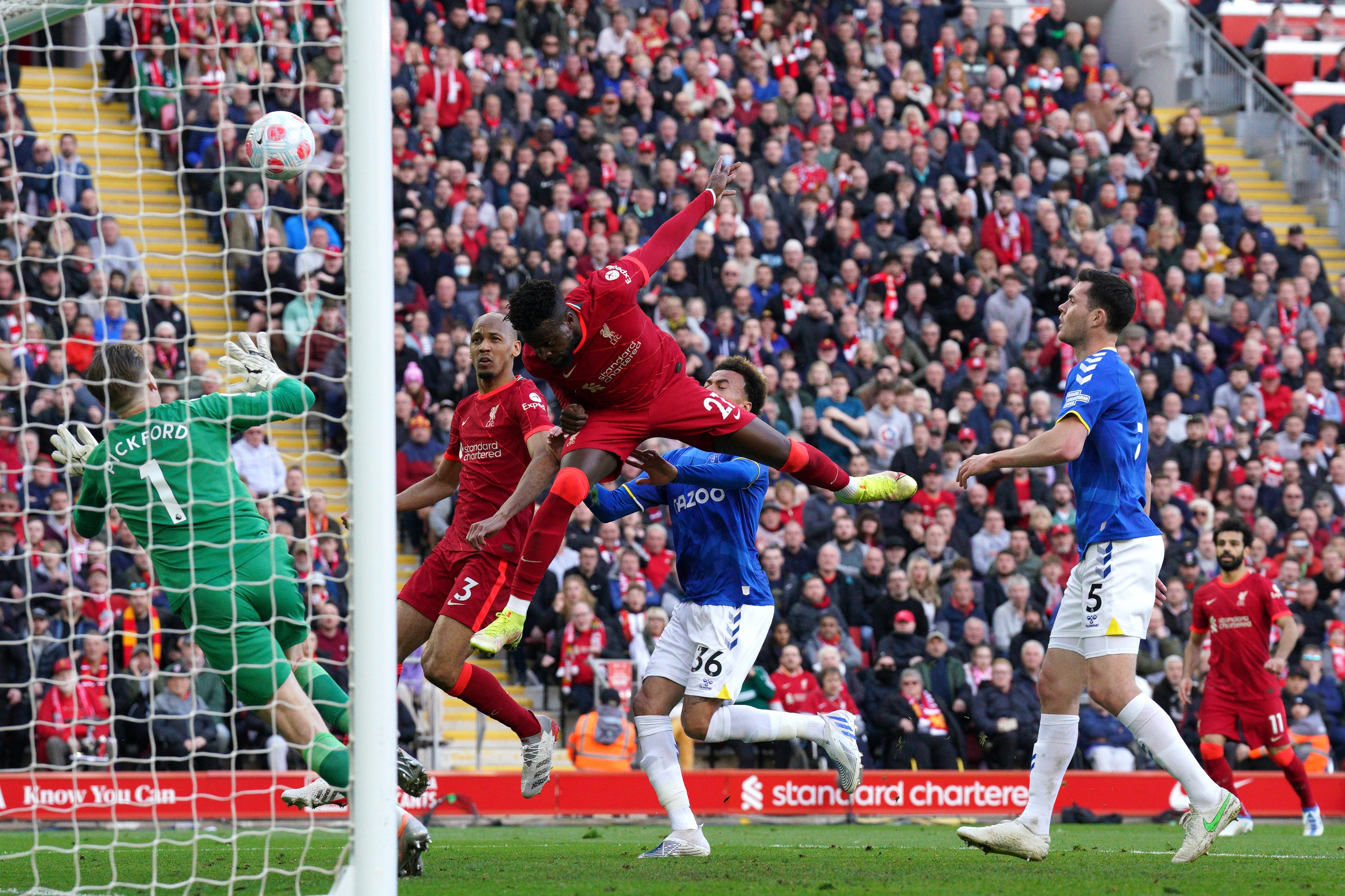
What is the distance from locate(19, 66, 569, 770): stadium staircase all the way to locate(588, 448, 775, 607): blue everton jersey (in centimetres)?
497

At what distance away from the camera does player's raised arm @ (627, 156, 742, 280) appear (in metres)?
7.80

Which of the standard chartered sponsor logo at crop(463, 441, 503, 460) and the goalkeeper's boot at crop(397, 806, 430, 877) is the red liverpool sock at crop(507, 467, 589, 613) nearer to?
the standard chartered sponsor logo at crop(463, 441, 503, 460)

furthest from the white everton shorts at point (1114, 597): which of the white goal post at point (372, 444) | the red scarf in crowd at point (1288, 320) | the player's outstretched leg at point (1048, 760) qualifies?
the red scarf in crowd at point (1288, 320)

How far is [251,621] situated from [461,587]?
135 centimetres

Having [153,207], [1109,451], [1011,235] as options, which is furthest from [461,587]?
[1011,235]

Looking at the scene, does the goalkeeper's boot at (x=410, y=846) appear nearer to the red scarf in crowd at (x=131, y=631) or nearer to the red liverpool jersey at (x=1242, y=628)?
the red scarf in crowd at (x=131, y=631)

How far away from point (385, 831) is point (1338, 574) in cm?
1264

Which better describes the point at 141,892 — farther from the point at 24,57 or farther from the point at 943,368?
the point at 24,57

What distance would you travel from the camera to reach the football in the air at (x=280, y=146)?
7.43m

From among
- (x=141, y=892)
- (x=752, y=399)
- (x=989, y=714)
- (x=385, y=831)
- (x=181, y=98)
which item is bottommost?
(x=989, y=714)

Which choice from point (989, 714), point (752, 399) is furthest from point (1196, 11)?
point (752, 399)

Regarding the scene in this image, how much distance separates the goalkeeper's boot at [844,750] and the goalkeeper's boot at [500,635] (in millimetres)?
2079

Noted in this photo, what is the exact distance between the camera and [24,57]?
1906 cm

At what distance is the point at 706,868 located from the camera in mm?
7043
